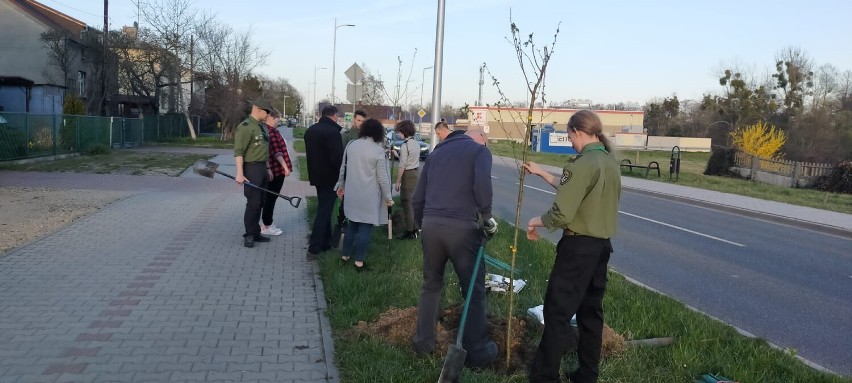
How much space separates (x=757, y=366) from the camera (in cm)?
477

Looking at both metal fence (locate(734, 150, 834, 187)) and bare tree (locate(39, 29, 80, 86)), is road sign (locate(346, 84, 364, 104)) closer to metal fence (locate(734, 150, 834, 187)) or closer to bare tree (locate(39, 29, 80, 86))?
metal fence (locate(734, 150, 834, 187))

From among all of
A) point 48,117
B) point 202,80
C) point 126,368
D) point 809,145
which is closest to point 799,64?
point 809,145

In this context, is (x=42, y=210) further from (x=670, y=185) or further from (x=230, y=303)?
(x=670, y=185)

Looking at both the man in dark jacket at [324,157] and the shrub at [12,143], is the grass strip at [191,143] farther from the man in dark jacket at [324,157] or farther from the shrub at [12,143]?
the man in dark jacket at [324,157]

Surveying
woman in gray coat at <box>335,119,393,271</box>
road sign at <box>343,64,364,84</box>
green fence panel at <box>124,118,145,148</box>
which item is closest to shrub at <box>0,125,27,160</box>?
road sign at <box>343,64,364,84</box>

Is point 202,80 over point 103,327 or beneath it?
over

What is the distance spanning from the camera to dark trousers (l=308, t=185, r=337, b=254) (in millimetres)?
8047

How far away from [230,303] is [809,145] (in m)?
46.2

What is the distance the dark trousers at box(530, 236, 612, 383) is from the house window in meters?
41.6

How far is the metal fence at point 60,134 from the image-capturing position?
67.5 feet

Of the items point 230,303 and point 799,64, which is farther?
point 799,64

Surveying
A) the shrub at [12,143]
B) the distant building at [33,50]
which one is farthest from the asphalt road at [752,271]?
the distant building at [33,50]

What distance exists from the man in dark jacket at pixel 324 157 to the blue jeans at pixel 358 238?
0.77m

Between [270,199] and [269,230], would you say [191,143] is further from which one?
[270,199]
